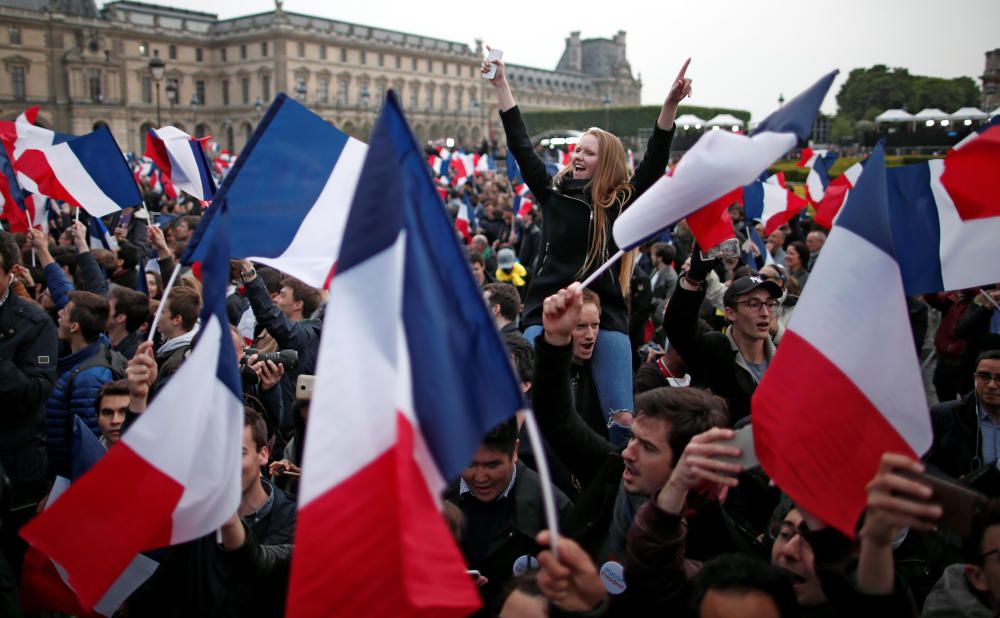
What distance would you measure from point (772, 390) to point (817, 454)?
0.19 metres

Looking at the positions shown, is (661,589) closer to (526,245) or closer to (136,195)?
(136,195)

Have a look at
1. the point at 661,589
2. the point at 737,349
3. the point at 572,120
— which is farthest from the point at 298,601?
the point at 572,120

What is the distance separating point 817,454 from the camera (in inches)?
74.5

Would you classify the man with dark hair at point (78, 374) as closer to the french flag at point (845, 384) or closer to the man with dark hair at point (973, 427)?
the french flag at point (845, 384)

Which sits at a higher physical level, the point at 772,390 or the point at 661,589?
the point at 772,390

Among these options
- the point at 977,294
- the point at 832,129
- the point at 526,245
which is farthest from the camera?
the point at 832,129

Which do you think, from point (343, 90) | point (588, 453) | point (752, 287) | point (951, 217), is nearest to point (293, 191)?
point (588, 453)

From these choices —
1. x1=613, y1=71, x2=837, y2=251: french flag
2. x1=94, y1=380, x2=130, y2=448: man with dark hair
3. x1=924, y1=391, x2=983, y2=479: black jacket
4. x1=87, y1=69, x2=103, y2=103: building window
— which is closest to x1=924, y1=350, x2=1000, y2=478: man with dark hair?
x1=924, y1=391, x2=983, y2=479: black jacket

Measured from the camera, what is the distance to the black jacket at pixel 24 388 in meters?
3.80

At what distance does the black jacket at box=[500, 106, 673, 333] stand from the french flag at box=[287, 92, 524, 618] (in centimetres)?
194

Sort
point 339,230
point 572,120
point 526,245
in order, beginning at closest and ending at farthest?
point 339,230, point 526,245, point 572,120

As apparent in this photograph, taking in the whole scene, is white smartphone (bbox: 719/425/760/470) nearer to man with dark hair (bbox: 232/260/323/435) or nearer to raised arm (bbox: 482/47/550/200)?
raised arm (bbox: 482/47/550/200)

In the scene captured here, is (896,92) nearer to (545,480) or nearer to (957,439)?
(957,439)

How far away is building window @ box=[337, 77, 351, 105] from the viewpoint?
78.9 meters
